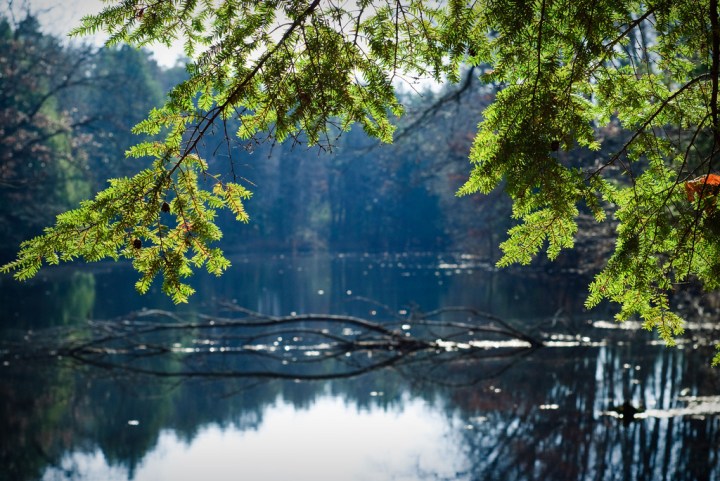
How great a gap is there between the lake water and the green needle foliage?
4.59 meters

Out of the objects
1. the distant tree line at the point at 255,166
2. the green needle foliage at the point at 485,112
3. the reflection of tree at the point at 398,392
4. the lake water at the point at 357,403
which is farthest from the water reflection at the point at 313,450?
the green needle foliage at the point at 485,112

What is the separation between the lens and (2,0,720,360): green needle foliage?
163 inches

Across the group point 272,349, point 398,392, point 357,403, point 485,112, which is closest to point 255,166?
point 272,349

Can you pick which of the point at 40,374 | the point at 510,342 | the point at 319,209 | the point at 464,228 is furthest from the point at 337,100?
the point at 319,209

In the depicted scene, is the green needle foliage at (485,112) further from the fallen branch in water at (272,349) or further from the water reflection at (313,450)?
the fallen branch in water at (272,349)

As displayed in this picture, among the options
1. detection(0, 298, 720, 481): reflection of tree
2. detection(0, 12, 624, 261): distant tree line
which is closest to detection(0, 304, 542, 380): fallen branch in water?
detection(0, 298, 720, 481): reflection of tree

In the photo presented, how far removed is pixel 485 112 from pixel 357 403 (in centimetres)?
772

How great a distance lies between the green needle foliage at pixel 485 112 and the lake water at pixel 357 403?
4589 mm

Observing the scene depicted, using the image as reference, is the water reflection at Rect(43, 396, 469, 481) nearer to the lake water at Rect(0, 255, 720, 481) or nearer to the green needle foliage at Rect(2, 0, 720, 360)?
the lake water at Rect(0, 255, 720, 481)

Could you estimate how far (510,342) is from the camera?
1556 centimetres

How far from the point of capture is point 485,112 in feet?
15.0

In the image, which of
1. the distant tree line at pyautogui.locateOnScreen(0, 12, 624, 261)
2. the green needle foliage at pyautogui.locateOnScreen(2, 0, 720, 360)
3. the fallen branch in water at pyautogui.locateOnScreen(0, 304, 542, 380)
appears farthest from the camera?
the distant tree line at pyautogui.locateOnScreen(0, 12, 624, 261)

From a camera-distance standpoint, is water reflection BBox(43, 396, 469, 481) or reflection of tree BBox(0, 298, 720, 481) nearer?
water reflection BBox(43, 396, 469, 481)

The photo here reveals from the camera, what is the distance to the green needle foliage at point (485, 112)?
4.14m
